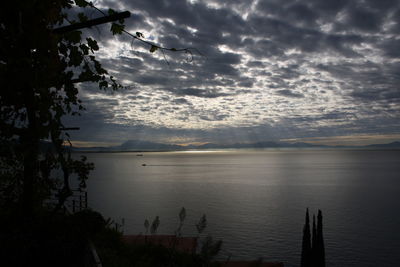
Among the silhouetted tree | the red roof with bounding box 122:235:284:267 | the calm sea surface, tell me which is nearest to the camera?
the silhouetted tree

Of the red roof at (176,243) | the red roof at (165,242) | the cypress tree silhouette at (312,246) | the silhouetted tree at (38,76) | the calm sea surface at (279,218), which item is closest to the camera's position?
the silhouetted tree at (38,76)

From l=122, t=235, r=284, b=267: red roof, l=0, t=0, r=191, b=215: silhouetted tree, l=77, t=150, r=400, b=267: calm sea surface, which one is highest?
l=0, t=0, r=191, b=215: silhouetted tree

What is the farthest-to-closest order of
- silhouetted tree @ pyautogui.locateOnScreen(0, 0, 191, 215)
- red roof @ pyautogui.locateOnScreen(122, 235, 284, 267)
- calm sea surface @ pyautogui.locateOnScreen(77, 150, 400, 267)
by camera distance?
calm sea surface @ pyautogui.locateOnScreen(77, 150, 400, 267), red roof @ pyautogui.locateOnScreen(122, 235, 284, 267), silhouetted tree @ pyautogui.locateOnScreen(0, 0, 191, 215)

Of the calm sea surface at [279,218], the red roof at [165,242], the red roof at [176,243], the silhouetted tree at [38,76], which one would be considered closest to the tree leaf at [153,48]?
the silhouetted tree at [38,76]

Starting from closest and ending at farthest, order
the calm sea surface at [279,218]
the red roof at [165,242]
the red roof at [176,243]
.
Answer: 1. the red roof at [176,243]
2. the red roof at [165,242]
3. the calm sea surface at [279,218]

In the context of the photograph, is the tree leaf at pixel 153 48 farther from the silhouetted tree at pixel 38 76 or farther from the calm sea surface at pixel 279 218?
the calm sea surface at pixel 279 218

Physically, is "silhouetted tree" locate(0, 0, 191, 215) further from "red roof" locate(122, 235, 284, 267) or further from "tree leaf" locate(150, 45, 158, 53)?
"red roof" locate(122, 235, 284, 267)

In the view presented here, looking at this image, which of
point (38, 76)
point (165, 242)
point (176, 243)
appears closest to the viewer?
point (38, 76)

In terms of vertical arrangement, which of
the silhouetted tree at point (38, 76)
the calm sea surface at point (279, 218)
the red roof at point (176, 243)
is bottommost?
the calm sea surface at point (279, 218)

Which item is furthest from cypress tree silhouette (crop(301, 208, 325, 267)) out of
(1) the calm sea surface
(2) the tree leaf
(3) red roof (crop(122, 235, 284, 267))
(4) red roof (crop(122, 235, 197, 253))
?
(2) the tree leaf

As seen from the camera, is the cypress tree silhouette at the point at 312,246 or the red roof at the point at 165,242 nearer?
the cypress tree silhouette at the point at 312,246

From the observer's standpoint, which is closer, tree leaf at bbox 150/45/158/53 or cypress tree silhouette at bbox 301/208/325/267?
tree leaf at bbox 150/45/158/53

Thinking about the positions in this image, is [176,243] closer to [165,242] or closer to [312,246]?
[165,242]

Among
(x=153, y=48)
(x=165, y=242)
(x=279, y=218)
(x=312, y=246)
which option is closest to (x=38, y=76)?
(x=153, y=48)
